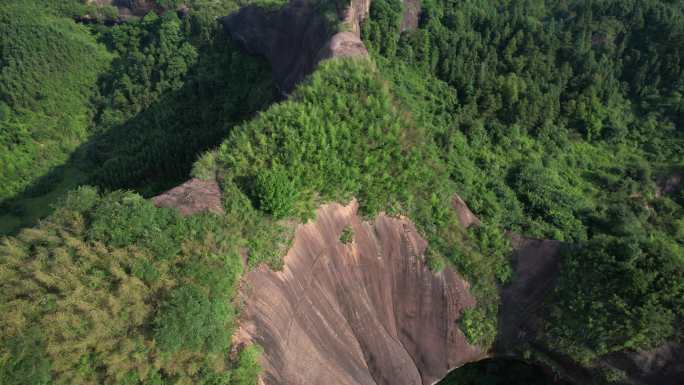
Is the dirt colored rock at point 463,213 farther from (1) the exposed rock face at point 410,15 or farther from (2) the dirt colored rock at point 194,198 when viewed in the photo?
(1) the exposed rock face at point 410,15

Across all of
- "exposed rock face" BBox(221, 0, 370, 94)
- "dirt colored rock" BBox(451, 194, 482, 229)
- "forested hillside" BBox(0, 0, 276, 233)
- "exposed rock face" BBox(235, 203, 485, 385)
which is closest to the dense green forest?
"forested hillside" BBox(0, 0, 276, 233)

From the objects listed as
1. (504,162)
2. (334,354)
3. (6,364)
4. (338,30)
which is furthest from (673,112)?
(6,364)

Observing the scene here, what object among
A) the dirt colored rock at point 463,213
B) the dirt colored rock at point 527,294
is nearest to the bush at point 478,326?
the dirt colored rock at point 527,294

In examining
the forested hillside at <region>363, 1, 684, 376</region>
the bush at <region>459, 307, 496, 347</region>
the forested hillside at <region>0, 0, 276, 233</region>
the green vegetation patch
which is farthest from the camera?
the forested hillside at <region>0, 0, 276, 233</region>

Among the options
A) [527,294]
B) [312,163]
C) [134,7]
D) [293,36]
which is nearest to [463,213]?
[527,294]

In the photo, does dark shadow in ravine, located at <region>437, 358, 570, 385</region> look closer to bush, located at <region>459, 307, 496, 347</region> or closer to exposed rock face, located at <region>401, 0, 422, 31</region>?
bush, located at <region>459, 307, 496, 347</region>

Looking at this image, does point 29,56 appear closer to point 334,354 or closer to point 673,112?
point 334,354
